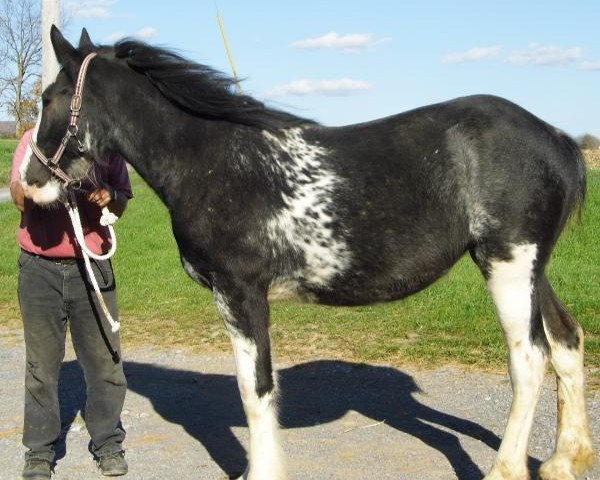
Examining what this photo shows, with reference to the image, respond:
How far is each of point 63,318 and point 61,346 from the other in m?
0.17

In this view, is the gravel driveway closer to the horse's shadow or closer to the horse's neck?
the horse's shadow

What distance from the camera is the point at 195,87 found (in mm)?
4453

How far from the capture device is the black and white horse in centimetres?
426

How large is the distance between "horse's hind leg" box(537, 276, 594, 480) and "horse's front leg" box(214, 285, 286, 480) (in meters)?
1.56

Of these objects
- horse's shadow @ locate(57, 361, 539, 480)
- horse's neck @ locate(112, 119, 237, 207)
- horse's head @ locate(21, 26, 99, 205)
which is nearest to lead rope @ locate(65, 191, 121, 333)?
horse's head @ locate(21, 26, 99, 205)

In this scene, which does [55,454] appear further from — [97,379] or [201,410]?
[201,410]

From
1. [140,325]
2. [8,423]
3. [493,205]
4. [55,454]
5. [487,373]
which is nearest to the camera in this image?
[493,205]

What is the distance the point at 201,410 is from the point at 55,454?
1.20m

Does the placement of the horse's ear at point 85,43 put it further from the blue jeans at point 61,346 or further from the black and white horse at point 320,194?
the blue jeans at point 61,346

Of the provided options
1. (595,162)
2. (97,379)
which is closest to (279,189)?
(97,379)

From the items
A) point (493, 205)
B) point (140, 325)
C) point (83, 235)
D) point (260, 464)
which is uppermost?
point (493, 205)

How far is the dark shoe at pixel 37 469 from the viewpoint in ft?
15.8

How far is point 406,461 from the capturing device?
16.3ft

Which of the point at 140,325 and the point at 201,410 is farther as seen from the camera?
the point at 140,325
